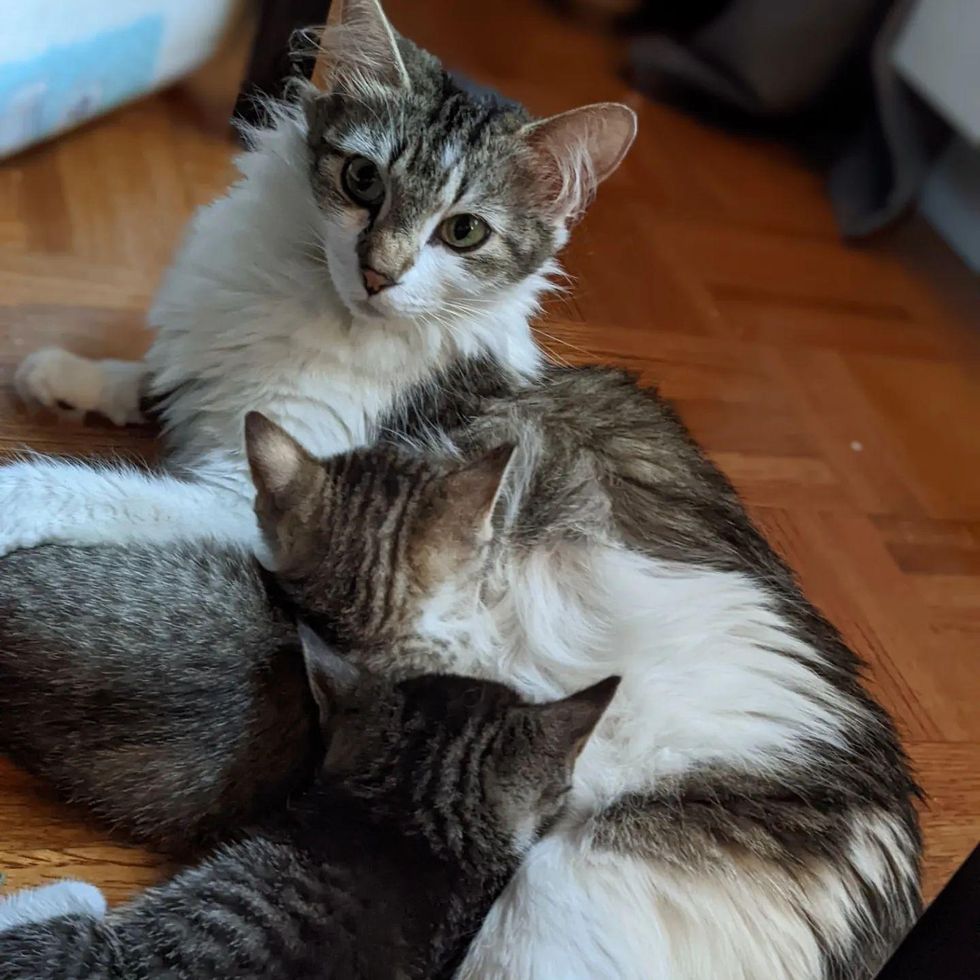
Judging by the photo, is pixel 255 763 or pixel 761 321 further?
pixel 761 321

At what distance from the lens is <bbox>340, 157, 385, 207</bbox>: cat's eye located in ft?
3.79

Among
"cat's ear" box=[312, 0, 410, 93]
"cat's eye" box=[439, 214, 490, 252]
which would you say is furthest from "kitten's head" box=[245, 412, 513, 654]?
"cat's ear" box=[312, 0, 410, 93]

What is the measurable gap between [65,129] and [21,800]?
45.9 inches

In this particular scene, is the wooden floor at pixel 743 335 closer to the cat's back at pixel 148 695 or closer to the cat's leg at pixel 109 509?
the cat's back at pixel 148 695

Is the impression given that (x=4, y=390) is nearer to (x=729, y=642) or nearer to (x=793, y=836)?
(x=729, y=642)

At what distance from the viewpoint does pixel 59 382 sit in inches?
52.2

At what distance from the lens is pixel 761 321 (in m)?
2.10

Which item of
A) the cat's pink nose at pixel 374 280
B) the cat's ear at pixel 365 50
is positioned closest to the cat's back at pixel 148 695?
the cat's pink nose at pixel 374 280

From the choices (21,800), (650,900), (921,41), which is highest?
(921,41)

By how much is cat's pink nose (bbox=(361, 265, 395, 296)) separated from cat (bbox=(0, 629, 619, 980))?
0.38 metres

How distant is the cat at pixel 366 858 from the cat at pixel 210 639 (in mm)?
56

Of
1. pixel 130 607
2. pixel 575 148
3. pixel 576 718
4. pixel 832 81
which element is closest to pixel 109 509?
pixel 130 607

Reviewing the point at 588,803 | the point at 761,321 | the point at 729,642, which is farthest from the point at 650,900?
the point at 761,321

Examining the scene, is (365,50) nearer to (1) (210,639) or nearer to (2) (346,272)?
(2) (346,272)
